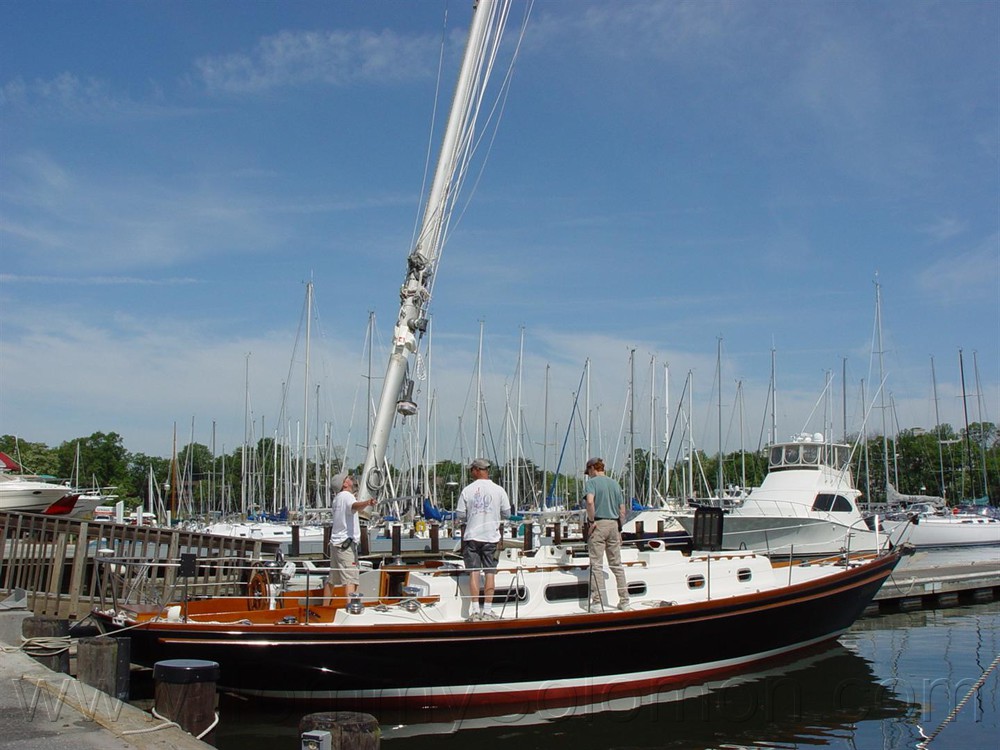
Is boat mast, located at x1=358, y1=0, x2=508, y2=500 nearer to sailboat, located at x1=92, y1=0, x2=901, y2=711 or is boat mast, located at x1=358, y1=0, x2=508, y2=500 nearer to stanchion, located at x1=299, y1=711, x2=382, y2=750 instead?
sailboat, located at x1=92, y1=0, x2=901, y2=711

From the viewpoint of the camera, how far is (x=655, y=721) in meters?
11.3

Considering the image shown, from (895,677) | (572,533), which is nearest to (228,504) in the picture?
(572,533)

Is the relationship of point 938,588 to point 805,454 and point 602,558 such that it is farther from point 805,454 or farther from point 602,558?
point 602,558

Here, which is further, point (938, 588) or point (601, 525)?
point (938, 588)

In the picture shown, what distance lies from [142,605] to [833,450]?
947 inches

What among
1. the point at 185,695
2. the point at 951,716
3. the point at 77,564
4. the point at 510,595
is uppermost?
the point at 77,564

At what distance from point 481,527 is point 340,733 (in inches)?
191

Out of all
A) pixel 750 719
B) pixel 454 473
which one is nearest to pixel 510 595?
pixel 750 719

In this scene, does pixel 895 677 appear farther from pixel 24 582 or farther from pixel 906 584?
pixel 24 582

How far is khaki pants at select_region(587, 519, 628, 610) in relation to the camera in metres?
11.3

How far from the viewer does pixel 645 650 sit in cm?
1175

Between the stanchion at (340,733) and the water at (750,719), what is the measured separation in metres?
3.88

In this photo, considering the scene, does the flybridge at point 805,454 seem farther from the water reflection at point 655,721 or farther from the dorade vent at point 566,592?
the dorade vent at point 566,592

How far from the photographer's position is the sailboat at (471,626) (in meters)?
10.4
